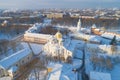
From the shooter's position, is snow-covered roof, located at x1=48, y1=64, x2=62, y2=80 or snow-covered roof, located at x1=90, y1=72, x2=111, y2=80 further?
snow-covered roof, located at x1=90, y1=72, x2=111, y2=80

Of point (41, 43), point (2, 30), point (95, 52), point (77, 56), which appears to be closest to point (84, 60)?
point (77, 56)

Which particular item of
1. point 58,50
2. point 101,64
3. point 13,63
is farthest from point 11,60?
point 101,64

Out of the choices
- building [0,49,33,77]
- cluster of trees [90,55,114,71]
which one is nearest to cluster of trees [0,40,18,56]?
building [0,49,33,77]

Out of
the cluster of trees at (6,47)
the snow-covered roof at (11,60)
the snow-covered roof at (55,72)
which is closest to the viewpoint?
the snow-covered roof at (55,72)

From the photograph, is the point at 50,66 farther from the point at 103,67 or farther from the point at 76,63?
the point at 103,67

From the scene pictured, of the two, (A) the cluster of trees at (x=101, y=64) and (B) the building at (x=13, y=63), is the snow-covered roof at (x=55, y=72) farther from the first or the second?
(A) the cluster of trees at (x=101, y=64)

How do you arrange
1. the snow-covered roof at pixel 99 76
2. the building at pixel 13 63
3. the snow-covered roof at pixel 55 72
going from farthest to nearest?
the building at pixel 13 63, the snow-covered roof at pixel 99 76, the snow-covered roof at pixel 55 72

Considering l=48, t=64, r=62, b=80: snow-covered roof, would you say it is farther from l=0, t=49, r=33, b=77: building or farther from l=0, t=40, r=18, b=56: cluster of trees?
l=0, t=40, r=18, b=56: cluster of trees

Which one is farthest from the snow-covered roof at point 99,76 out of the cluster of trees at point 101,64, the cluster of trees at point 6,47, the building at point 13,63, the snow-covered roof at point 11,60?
the cluster of trees at point 6,47
